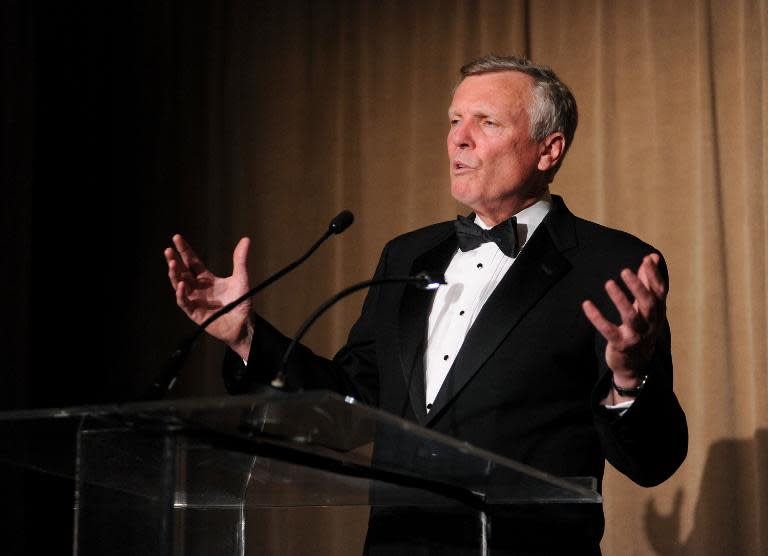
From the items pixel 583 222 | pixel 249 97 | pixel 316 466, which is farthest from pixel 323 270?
pixel 316 466

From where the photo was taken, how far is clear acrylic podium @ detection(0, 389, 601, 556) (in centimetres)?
136

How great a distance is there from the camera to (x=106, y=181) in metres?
4.55

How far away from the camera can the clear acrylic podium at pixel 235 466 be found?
4.47ft

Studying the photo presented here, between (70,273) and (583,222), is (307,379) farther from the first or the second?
(70,273)

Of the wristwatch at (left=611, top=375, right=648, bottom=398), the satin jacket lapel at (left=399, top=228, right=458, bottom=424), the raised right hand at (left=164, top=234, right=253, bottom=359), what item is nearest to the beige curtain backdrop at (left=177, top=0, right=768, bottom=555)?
the satin jacket lapel at (left=399, top=228, right=458, bottom=424)

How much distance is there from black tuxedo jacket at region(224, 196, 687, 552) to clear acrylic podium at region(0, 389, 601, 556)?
0.25m

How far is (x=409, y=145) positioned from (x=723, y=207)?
47.9 inches

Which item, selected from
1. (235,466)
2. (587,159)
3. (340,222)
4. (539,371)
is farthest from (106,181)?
(235,466)

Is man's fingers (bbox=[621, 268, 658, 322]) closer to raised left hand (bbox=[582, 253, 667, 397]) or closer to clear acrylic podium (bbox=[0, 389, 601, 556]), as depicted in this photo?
raised left hand (bbox=[582, 253, 667, 397])

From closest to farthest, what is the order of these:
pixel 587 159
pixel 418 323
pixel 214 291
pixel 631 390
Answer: pixel 631 390 → pixel 214 291 → pixel 418 323 → pixel 587 159

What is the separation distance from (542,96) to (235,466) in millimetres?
1242

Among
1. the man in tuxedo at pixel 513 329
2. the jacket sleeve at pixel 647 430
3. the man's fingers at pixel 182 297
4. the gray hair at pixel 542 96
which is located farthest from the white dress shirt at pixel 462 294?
the man's fingers at pixel 182 297

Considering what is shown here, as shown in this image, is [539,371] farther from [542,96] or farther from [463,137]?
[542,96]

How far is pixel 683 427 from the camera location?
192 centimetres
